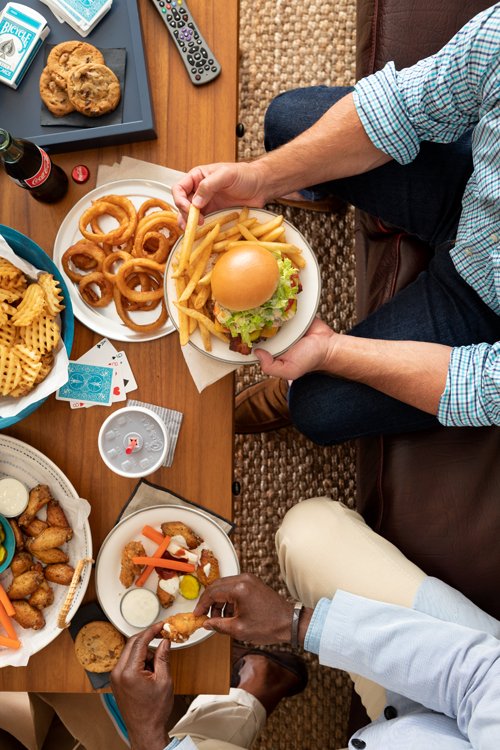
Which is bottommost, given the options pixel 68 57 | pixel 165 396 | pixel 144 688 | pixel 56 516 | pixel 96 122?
pixel 144 688

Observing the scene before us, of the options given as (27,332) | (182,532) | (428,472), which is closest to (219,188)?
(27,332)

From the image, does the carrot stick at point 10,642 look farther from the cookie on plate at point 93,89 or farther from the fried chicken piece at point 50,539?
the cookie on plate at point 93,89

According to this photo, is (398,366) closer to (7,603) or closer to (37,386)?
(37,386)

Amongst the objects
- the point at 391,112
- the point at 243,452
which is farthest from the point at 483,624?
the point at 391,112

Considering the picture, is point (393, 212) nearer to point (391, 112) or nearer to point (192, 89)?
point (391, 112)

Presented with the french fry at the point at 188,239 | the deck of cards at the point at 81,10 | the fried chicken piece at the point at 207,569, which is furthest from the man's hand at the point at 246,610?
the deck of cards at the point at 81,10

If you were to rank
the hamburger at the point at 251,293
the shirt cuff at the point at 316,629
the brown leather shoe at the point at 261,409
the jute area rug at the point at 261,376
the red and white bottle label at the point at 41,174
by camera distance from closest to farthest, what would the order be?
the hamburger at the point at 251,293, the red and white bottle label at the point at 41,174, the shirt cuff at the point at 316,629, the brown leather shoe at the point at 261,409, the jute area rug at the point at 261,376
